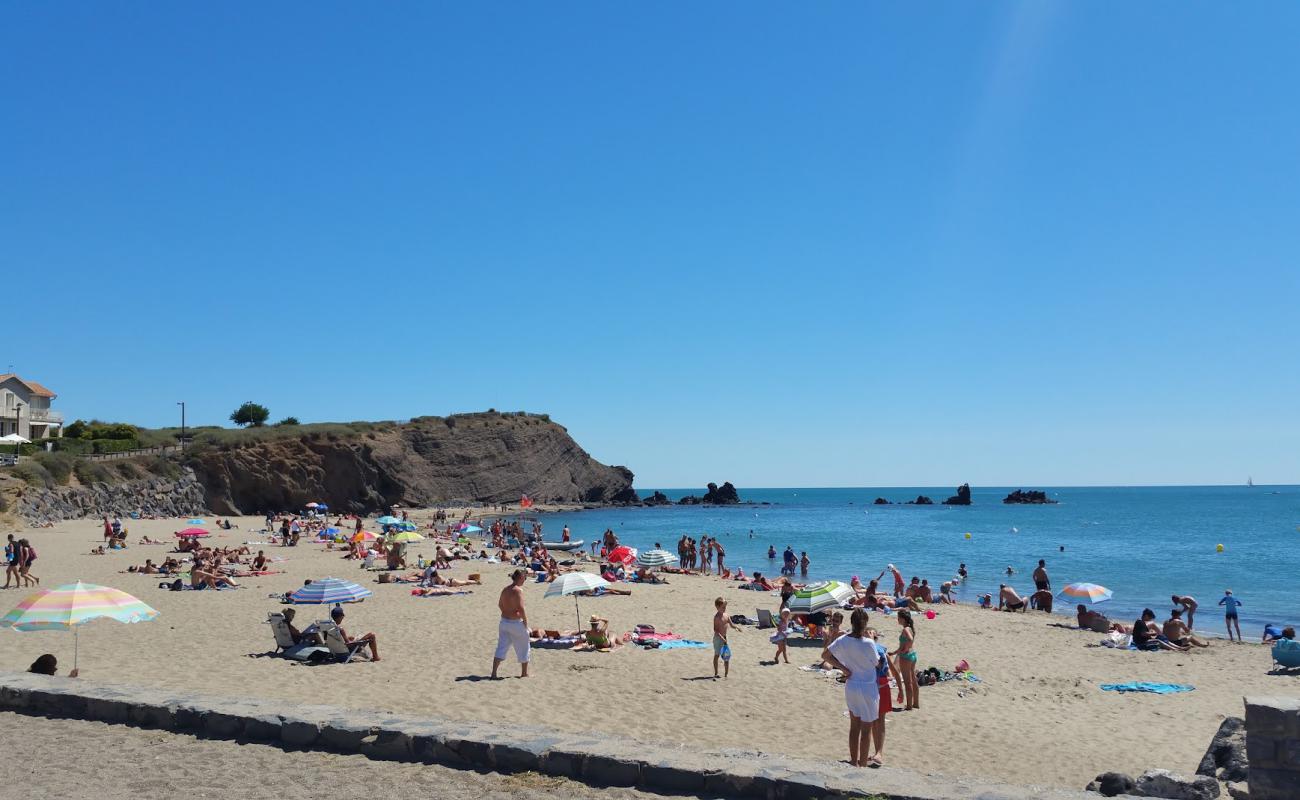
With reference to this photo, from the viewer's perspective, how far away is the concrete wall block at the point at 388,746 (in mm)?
6699

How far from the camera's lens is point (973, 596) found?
2802 centimetres

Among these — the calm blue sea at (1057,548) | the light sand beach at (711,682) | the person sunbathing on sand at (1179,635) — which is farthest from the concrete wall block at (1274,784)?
the calm blue sea at (1057,548)

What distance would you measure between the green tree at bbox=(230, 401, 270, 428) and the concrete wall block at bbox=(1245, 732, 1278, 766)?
320 ft

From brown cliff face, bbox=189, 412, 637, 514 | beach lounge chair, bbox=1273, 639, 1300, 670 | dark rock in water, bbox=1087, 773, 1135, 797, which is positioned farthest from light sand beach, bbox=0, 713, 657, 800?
brown cliff face, bbox=189, 412, 637, 514

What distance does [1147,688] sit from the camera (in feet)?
40.5

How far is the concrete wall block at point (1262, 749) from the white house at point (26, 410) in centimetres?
6577

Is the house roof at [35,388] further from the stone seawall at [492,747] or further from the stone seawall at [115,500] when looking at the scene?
the stone seawall at [492,747]

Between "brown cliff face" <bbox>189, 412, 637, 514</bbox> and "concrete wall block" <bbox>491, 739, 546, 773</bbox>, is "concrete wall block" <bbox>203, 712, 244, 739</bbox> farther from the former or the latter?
"brown cliff face" <bbox>189, 412, 637, 514</bbox>

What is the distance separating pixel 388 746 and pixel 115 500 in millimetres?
48915

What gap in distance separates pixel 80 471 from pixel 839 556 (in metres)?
41.1

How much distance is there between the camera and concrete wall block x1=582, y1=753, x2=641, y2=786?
604cm

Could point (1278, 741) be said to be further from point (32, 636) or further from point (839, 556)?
point (839, 556)

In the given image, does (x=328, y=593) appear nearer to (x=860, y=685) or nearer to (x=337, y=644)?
(x=337, y=644)

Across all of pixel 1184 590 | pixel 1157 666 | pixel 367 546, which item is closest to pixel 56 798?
pixel 1157 666
